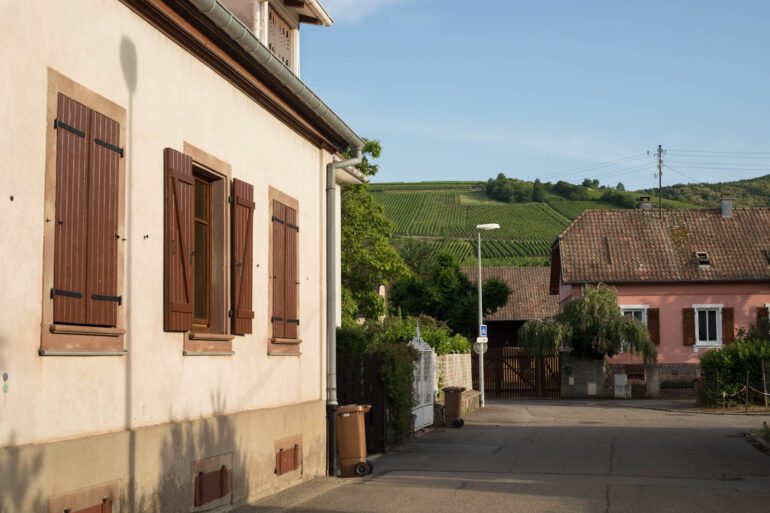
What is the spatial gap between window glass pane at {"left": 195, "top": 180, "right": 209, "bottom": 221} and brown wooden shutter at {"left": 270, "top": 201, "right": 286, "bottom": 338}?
1943 millimetres

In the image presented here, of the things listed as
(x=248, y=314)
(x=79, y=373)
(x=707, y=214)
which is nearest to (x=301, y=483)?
(x=248, y=314)

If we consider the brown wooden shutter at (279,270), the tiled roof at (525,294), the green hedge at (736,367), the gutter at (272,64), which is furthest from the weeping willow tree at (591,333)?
the brown wooden shutter at (279,270)

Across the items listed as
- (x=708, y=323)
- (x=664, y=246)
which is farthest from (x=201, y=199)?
(x=664, y=246)

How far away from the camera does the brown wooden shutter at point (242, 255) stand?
12305 millimetres

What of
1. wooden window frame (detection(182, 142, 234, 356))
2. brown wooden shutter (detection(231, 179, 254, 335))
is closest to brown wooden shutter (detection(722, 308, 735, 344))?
brown wooden shutter (detection(231, 179, 254, 335))

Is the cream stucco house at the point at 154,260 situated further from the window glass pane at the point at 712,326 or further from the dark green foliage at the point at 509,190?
the dark green foliage at the point at 509,190

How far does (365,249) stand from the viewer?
4475cm

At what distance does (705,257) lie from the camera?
174ft

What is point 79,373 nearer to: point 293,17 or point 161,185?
point 161,185

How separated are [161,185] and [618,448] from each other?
42.6 ft

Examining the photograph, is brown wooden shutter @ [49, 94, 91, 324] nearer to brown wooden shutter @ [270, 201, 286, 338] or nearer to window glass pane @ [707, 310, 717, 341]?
brown wooden shutter @ [270, 201, 286, 338]

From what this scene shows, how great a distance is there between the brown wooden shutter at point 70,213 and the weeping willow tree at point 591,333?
37754mm

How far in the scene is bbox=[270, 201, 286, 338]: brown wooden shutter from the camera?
45.8 ft

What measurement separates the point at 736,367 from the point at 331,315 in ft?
Result: 71.0
